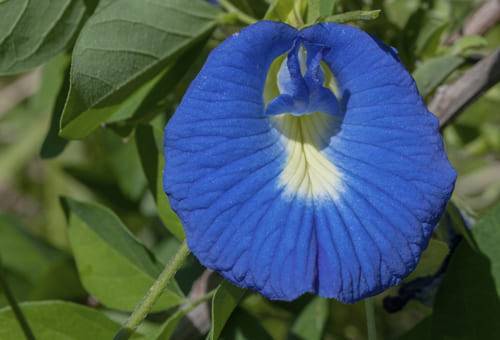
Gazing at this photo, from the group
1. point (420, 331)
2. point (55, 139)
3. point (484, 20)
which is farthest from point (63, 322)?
point (484, 20)

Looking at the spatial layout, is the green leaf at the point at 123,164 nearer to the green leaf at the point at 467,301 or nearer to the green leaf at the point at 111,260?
the green leaf at the point at 111,260

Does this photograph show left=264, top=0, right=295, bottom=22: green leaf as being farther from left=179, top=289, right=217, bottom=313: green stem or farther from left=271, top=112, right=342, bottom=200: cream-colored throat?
left=179, top=289, right=217, bottom=313: green stem

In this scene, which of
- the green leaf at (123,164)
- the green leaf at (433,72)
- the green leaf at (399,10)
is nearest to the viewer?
the green leaf at (433,72)

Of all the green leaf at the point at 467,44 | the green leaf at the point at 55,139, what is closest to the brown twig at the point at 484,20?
the green leaf at the point at 467,44

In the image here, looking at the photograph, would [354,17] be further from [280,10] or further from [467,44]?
[467,44]

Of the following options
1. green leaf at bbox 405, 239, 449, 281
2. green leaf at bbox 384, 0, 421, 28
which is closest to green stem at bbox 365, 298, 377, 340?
green leaf at bbox 405, 239, 449, 281

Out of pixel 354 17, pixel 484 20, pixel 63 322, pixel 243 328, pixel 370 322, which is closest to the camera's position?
pixel 354 17

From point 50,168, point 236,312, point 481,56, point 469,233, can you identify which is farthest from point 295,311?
point 50,168
